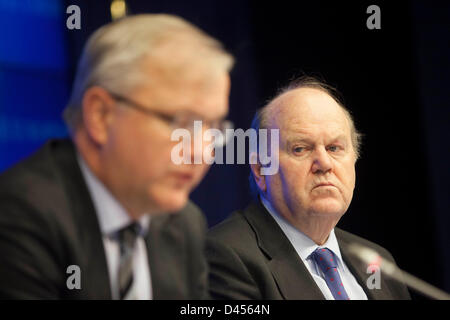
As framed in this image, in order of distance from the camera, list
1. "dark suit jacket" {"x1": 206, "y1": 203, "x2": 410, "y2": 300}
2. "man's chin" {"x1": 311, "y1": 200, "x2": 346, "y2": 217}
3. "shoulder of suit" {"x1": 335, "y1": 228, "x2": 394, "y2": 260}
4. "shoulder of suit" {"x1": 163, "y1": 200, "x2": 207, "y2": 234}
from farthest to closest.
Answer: "shoulder of suit" {"x1": 335, "y1": 228, "x2": 394, "y2": 260}, "man's chin" {"x1": 311, "y1": 200, "x2": 346, "y2": 217}, "dark suit jacket" {"x1": 206, "y1": 203, "x2": 410, "y2": 300}, "shoulder of suit" {"x1": 163, "y1": 200, "x2": 207, "y2": 234}

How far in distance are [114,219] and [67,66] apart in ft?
1.86

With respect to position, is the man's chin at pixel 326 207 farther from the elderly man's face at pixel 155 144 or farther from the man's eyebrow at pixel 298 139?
the elderly man's face at pixel 155 144

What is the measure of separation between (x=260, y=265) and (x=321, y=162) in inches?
16.6

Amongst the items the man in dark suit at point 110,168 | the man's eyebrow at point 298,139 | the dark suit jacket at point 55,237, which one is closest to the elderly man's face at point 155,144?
the man in dark suit at point 110,168

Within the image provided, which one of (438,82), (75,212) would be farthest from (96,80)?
(438,82)

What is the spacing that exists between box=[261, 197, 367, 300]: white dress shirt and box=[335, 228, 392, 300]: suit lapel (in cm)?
1

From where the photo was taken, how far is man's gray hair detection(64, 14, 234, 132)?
153 cm

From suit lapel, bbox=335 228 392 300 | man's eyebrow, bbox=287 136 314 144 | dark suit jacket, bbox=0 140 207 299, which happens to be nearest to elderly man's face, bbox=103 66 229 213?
dark suit jacket, bbox=0 140 207 299

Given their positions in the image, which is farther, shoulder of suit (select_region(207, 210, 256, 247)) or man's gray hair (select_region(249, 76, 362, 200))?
man's gray hair (select_region(249, 76, 362, 200))

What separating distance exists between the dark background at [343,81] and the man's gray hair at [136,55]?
0.95ft

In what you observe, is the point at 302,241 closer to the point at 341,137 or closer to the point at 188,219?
the point at 341,137

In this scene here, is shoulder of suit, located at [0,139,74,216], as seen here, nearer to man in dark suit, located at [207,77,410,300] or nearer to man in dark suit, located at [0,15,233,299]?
man in dark suit, located at [0,15,233,299]

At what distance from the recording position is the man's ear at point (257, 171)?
2246 mm

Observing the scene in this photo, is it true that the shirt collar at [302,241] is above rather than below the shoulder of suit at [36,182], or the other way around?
below
